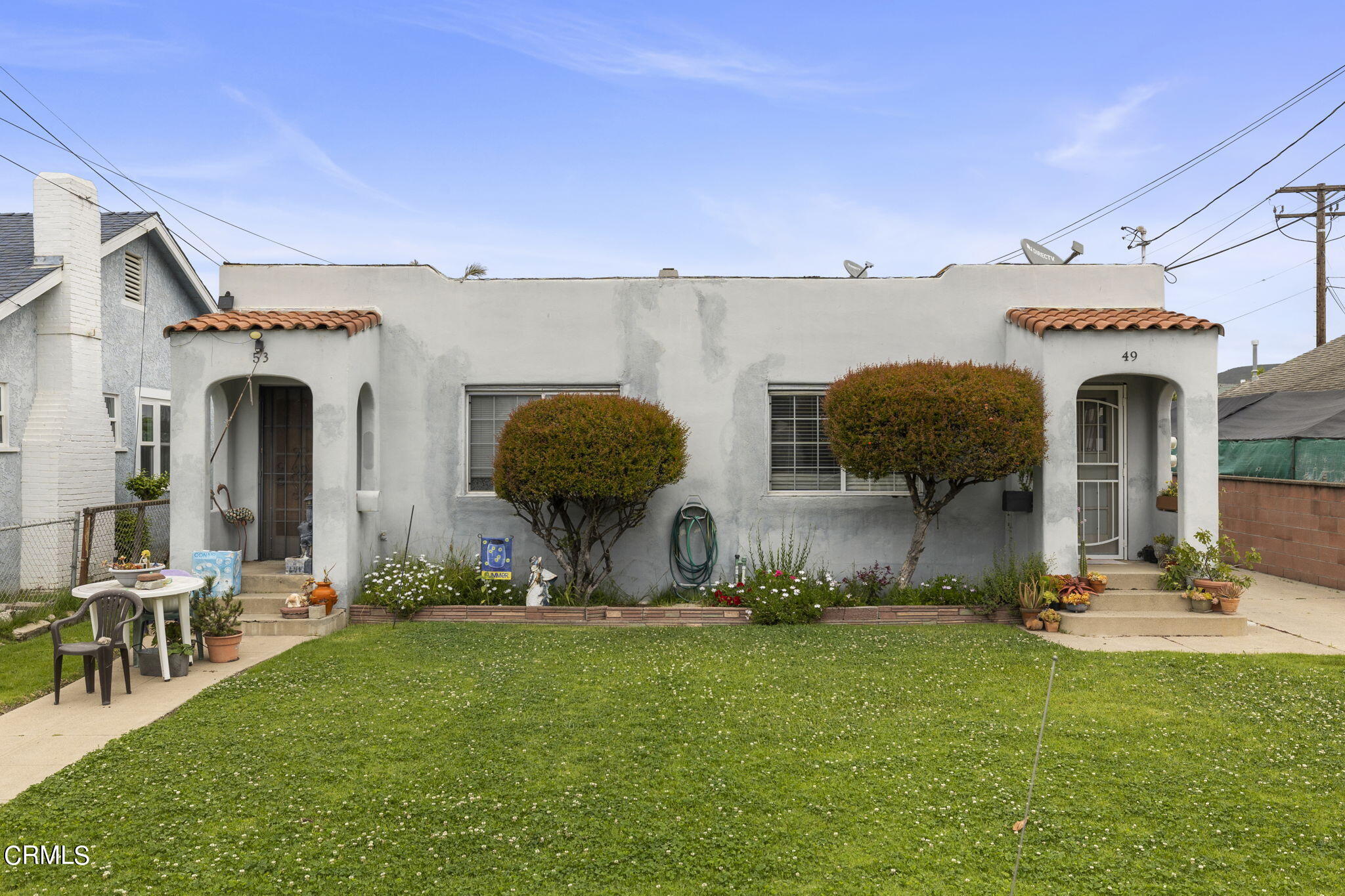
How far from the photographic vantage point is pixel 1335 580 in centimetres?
1153

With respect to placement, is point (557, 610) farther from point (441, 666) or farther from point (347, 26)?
point (347, 26)

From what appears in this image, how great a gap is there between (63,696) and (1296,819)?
8102mm

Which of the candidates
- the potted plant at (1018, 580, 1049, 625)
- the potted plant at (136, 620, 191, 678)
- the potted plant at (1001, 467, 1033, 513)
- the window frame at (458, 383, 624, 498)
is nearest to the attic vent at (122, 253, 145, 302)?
the window frame at (458, 383, 624, 498)

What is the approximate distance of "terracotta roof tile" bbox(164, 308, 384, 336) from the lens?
9133 millimetres

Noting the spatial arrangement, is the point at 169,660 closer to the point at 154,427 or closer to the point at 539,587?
the point at 539,587

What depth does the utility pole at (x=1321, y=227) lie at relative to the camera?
19.3 m

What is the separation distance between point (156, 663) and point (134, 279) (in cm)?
1049

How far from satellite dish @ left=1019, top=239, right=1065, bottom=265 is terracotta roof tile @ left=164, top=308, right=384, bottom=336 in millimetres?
8042

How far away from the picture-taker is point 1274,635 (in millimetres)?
8789

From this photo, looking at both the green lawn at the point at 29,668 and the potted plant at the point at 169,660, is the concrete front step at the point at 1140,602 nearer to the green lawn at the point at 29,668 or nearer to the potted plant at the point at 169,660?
the potted plant at the point at 169,660

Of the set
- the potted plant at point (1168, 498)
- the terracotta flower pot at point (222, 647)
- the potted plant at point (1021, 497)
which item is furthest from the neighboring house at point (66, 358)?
the potted plant at point (1168, 498)

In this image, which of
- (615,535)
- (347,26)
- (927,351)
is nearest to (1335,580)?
(927,351)

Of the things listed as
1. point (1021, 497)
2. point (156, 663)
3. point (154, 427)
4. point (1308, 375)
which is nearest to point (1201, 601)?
point (1021, 497)

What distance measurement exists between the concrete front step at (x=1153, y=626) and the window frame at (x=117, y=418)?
1408cm
